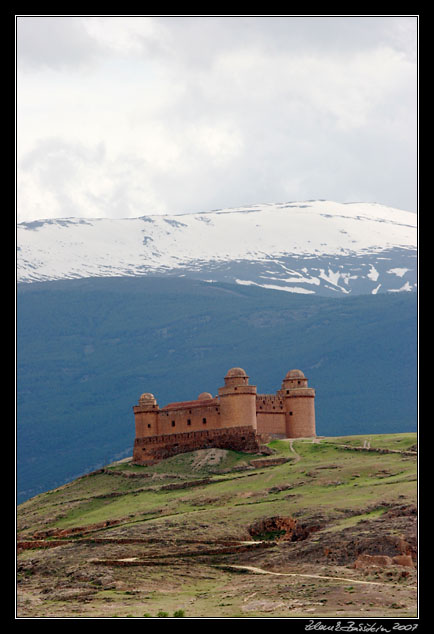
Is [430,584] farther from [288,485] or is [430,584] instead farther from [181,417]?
[181,417]

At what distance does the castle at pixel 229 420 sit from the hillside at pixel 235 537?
2.51 meters

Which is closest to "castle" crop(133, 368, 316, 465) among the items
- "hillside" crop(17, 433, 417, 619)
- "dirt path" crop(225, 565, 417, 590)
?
"hillside" crop(17, 433, 417, 619)

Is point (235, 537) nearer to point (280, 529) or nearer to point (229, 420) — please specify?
point (280, 529)

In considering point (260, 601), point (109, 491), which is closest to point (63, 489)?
point (109, 491)

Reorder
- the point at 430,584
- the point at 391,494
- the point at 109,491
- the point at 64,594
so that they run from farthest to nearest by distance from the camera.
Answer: the point at 109,491
the point at 391,494
the point at 64,594
the point at 430,584

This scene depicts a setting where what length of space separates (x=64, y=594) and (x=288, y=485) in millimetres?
33107

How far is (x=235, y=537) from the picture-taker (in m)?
92.8

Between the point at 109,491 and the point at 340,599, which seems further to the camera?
the point at 109,491

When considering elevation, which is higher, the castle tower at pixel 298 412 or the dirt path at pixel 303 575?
the castle tower at pixel 298 412

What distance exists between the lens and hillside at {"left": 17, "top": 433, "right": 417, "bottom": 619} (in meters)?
70.6

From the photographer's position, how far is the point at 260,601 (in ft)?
226

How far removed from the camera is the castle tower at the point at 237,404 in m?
127

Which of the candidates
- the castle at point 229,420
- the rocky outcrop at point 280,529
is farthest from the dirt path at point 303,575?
the castle at point 229,420

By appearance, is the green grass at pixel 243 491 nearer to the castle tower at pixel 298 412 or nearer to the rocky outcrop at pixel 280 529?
the rocky outcrop at pixel 280 529
